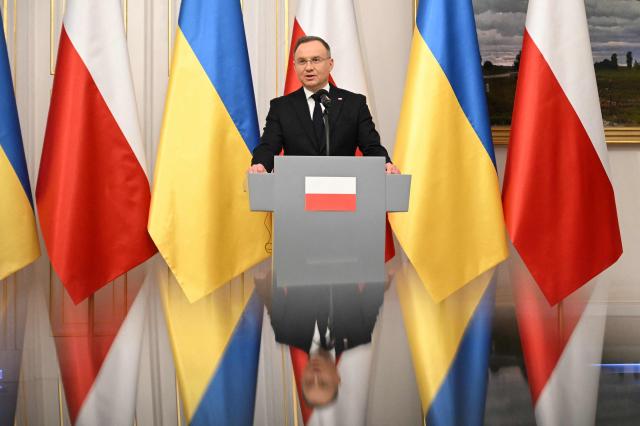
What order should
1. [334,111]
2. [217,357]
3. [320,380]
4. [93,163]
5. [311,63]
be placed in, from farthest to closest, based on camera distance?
[93,163]
[334,111]
[311,63]
[217,357]
[320,380]

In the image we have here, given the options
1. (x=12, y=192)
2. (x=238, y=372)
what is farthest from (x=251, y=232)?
(x=238, y=372)

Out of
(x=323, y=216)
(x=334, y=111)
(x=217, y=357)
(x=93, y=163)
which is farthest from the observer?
(x=93, y=163)

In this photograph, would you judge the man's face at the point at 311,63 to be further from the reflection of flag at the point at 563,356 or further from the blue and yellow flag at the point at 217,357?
the reflection of flag at the point at 563,356

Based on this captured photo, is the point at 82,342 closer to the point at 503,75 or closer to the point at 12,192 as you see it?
the point at 12,192

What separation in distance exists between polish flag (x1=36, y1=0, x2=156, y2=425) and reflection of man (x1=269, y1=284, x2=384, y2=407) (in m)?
1.71

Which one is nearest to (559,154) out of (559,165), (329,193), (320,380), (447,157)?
(559,165)

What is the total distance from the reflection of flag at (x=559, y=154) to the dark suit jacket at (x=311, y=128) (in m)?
1.14

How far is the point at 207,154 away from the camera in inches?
181

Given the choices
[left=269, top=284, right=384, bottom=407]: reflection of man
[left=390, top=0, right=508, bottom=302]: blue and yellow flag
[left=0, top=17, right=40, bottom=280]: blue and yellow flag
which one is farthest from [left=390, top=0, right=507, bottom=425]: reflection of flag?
[left=0, top=17, right=40, bottom=280]: blue and yellow flag

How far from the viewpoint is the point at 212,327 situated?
2.64m

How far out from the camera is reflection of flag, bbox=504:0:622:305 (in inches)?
178

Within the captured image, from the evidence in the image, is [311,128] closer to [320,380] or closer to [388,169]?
[388,169]

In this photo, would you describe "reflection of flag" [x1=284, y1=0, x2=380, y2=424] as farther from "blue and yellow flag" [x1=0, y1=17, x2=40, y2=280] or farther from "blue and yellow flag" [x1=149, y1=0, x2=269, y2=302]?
"blue and yellow flag" [x1=0, y1=17, x2=40, y2=280]

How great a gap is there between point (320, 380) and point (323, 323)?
63cm
